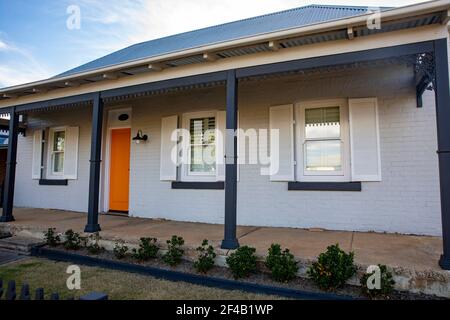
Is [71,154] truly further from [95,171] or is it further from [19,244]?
[19,244]

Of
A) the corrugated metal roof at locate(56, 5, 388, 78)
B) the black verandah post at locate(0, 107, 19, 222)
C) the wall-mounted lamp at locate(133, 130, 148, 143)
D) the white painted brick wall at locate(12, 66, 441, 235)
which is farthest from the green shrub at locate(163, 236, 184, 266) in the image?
the black verandah post at locate(0, 107, 19, 222)

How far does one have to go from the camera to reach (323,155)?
17.4ft

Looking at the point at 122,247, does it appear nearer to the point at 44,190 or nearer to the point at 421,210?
the point at 421,210

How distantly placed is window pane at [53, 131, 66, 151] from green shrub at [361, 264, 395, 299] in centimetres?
791

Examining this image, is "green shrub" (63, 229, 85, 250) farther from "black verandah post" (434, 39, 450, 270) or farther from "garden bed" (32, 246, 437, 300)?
"black verandah post" (434, 39, 450, 270)

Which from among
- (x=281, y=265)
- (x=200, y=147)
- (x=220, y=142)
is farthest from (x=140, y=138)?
(x=281, y=265)

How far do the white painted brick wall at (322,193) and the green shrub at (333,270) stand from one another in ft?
6.73

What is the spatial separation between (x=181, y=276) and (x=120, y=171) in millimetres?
4212

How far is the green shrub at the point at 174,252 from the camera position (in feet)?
12.9

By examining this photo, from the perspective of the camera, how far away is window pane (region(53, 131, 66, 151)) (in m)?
8.17

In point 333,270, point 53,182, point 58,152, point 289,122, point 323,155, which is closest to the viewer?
point 333,270

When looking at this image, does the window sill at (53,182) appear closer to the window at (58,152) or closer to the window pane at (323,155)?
the window at (58,152)

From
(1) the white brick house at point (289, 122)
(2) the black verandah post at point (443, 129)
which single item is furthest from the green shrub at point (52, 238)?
(2) the black verandah post at point (443, 129)
